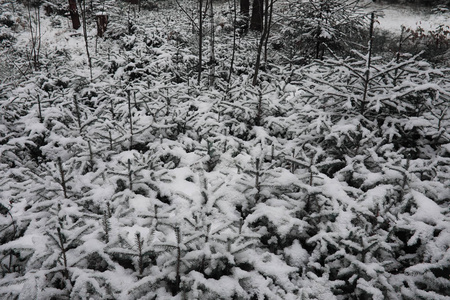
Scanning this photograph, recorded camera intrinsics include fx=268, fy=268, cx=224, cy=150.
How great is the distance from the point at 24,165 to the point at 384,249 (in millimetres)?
4242

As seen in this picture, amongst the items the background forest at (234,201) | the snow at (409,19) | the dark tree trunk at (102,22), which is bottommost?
the background forest at (234,201)

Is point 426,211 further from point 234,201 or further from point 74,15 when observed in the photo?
point 74,15

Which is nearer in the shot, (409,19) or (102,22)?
(102,22)

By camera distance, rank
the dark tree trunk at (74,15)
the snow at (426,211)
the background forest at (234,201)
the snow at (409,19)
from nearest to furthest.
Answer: the background forest at (234,201), the snow at (426,211), the dark tree trunk at (74,15), the snow at (409,19)

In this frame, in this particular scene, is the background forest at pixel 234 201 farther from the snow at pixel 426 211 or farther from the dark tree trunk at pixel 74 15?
the dark tree trunk at pixel 74 15

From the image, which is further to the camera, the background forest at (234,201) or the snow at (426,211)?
the snow at (426,211)

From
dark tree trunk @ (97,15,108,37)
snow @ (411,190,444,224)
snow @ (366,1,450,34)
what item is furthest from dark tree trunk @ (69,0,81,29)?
snow @ (411,190,444,224)

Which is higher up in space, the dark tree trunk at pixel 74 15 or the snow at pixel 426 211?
the dark tree trunk at pixel 74 15

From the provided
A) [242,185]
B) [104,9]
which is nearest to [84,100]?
[242,185]

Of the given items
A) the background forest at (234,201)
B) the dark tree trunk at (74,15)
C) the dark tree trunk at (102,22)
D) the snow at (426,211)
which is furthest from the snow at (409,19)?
the snow at (426,211)

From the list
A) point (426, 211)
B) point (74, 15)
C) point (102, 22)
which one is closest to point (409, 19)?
point (102, 22)

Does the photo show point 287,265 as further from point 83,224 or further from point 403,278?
point 83,224

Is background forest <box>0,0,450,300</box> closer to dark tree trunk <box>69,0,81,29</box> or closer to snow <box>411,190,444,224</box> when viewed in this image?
snow <box>411,190,444,224</box>

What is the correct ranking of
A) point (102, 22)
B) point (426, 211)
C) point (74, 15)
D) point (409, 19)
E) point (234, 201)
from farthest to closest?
point (409, 19) → point (74, 15) → point (102, 22) → point (234, 201) → point (426, 211)
